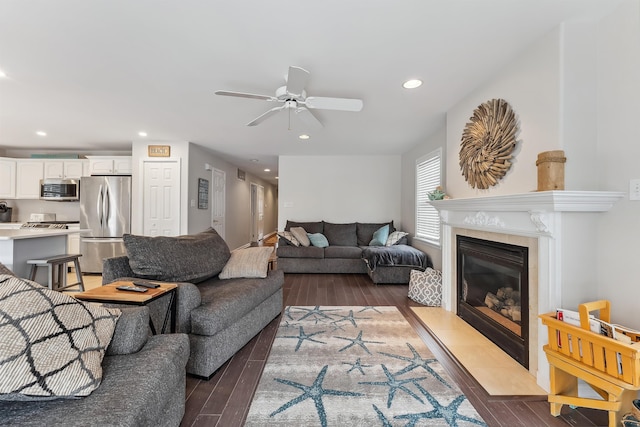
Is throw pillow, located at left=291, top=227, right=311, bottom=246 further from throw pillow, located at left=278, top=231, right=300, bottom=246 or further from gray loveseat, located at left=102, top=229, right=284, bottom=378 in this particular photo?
gray loveseat, located at left=102, top=229, right=284, bottom=378

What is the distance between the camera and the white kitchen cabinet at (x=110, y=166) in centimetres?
502

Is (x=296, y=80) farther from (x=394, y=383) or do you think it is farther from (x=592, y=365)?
(x=592, y=365)

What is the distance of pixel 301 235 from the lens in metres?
5.41

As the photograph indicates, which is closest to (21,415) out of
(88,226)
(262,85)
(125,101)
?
(262,85)

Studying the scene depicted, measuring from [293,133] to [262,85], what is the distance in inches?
69.8

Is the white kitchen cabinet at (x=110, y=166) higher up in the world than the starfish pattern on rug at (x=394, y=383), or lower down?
higher up

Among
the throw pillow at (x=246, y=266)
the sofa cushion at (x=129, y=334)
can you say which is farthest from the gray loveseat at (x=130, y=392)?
the throw pillow at (x=246, y=266)

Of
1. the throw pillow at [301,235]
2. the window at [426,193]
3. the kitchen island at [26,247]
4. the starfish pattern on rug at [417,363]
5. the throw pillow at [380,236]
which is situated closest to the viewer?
the starfish pattern on rug at [417,363]

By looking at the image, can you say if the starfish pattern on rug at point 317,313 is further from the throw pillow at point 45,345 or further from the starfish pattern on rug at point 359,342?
the throw pillow at point 45,345

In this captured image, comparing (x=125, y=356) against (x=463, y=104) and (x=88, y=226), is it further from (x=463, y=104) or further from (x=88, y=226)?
(x=88, y=226)

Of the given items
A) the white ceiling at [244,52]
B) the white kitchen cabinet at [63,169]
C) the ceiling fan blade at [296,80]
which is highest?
the white ceiling at [244,52]

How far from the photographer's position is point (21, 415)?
89cm

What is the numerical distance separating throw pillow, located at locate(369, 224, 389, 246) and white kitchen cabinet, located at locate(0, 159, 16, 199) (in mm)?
6994

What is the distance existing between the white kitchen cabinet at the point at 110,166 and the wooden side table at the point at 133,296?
405 cm
